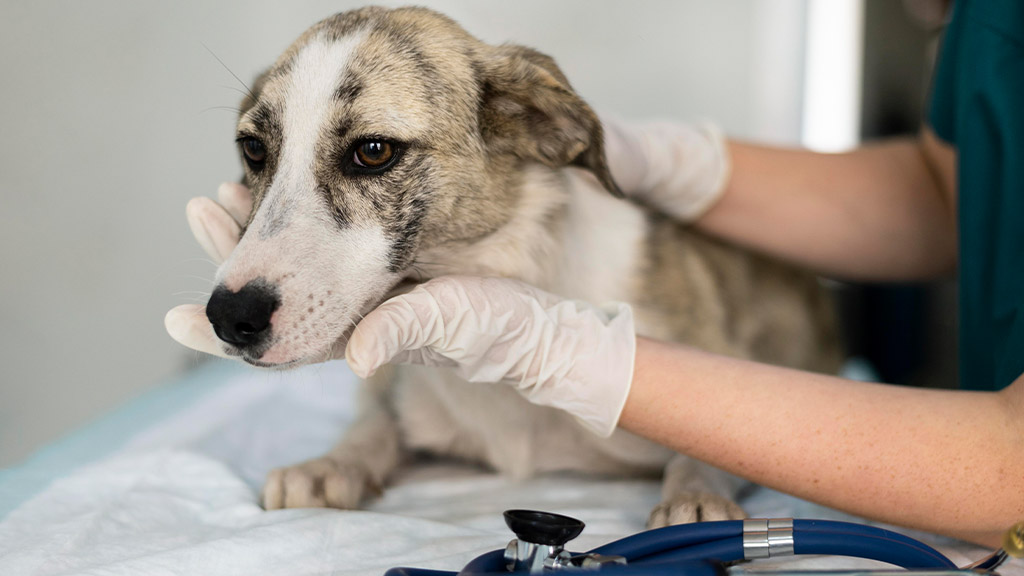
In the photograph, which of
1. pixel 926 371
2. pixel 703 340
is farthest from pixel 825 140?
pixel 703 340

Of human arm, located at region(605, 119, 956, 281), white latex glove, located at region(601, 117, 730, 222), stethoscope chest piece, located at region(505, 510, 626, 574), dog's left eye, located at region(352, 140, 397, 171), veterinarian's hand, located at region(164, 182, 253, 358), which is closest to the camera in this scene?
stethoscope chest piece, located at region(505, 510, 626, 574)

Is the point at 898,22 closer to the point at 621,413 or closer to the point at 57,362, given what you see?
the point at 621,413

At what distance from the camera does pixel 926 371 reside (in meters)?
3.78

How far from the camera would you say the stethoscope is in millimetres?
875

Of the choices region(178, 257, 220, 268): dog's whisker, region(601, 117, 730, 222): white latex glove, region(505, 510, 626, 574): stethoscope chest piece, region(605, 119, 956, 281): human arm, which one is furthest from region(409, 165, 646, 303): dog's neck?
region(505, 510, 626, 574): stethoscope chest piece

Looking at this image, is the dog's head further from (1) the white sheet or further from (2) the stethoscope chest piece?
(2) the stethoscope chest piece

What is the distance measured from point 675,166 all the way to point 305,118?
1004 mm

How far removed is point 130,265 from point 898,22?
387 cm

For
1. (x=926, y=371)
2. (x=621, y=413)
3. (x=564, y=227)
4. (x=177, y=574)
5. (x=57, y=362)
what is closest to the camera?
(x=177, y=574)

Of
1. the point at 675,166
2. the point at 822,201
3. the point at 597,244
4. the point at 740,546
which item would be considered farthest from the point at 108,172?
the point at 822,201

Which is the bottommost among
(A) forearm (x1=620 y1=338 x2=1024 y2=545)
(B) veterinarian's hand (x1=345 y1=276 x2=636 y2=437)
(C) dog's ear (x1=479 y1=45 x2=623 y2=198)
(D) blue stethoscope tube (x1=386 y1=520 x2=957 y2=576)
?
(D) blue stethoscope tube (x1=386 y1=520 x2=957 y2=576)

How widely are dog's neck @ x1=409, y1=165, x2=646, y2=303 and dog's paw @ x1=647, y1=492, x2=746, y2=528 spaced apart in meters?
0.47

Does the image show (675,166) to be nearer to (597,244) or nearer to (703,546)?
(597,244)

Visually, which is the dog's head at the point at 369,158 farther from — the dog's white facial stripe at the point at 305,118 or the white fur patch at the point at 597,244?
the white fur patch at the point at 597,244
